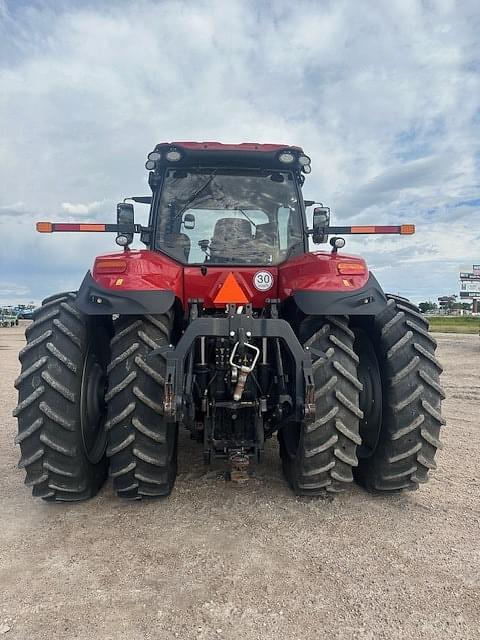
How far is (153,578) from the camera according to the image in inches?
102

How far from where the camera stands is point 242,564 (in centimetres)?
271

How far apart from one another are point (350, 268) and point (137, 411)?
1.69 meters

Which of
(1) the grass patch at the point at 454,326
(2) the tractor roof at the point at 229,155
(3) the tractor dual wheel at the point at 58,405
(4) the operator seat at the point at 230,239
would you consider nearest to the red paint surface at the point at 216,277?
(4) the operator seat at the point at 230,239

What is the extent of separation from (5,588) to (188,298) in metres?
2.12

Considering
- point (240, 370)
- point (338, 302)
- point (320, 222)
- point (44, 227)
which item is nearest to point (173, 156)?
point (44, 227)

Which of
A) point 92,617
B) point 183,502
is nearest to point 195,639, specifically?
point 92,617

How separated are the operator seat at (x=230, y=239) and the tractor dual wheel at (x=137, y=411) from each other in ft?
2.89

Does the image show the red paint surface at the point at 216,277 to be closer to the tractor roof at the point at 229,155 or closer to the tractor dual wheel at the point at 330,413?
the tractor dual wheel at the point at 330,413

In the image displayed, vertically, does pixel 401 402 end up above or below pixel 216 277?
below

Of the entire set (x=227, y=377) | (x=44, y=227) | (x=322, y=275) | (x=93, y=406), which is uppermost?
(x=44, y=227)

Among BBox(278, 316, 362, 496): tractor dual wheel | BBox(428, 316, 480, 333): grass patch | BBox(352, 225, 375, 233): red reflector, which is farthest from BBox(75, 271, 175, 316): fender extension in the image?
BBox(428, 316, 480, 333): grass patch

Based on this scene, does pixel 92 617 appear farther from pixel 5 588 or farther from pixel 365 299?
pixel 365 299

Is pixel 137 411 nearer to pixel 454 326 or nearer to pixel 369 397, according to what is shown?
pixel 369 397

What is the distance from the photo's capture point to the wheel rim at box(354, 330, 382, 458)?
364cm
